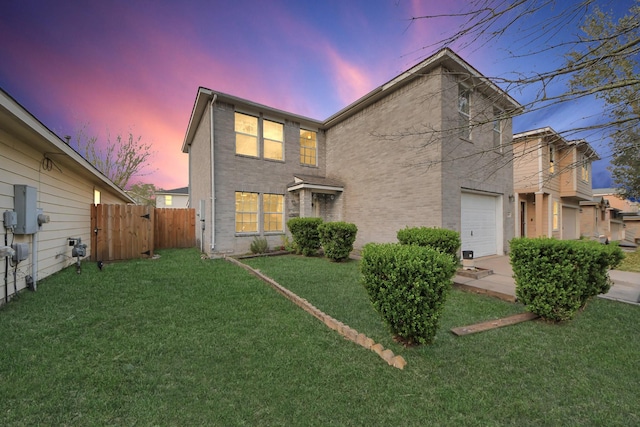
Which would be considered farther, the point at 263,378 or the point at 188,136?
the point at 188,136

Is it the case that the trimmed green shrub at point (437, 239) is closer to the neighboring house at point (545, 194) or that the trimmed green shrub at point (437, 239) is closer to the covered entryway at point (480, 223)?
the covered entryway at point (480, 223)

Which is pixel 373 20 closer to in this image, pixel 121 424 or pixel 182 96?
pixel 121 424

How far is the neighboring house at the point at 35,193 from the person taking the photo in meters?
4.09

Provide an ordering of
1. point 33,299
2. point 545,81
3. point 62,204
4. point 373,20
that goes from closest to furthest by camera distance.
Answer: point 545,81 < point 373,20 < point 33,299 < point 62,204

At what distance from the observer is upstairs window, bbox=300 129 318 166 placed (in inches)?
460

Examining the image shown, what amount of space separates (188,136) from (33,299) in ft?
34.4

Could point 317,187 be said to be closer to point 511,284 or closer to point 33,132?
point 511,284

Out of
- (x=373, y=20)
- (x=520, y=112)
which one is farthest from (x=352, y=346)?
(x=373, y=20)

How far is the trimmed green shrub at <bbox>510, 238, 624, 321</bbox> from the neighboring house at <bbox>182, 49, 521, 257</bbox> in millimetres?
3789

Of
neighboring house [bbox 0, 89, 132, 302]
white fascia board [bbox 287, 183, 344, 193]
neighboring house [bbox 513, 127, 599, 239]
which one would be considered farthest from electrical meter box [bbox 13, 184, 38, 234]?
neighboring house [bbox 513, 127, 599, 239]

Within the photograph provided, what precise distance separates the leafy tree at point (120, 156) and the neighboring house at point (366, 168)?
11.9m

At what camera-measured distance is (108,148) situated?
768 inches

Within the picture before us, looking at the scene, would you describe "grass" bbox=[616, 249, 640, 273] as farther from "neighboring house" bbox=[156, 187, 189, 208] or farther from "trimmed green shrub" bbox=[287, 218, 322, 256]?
"neighboring house" bbox=[156, 187, 189, 208]

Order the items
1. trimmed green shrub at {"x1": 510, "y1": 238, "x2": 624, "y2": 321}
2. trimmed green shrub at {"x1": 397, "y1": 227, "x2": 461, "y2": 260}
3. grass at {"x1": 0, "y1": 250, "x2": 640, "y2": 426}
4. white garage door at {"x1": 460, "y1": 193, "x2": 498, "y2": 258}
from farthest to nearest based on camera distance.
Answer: white garage door at {"x1": 460, "y1": 193, "x2": 498, "y2": 258} → trimmed green shrub at {"x1": 397, "y1": 227, "x2": 461, "y2": 260} → trimmed green shrub at {"x1": 510, "y1": 238, "x2": 624, "y2": 321} → grass at {"x1": 0, "y1": 250, "x2": 640, "y2": 426}
